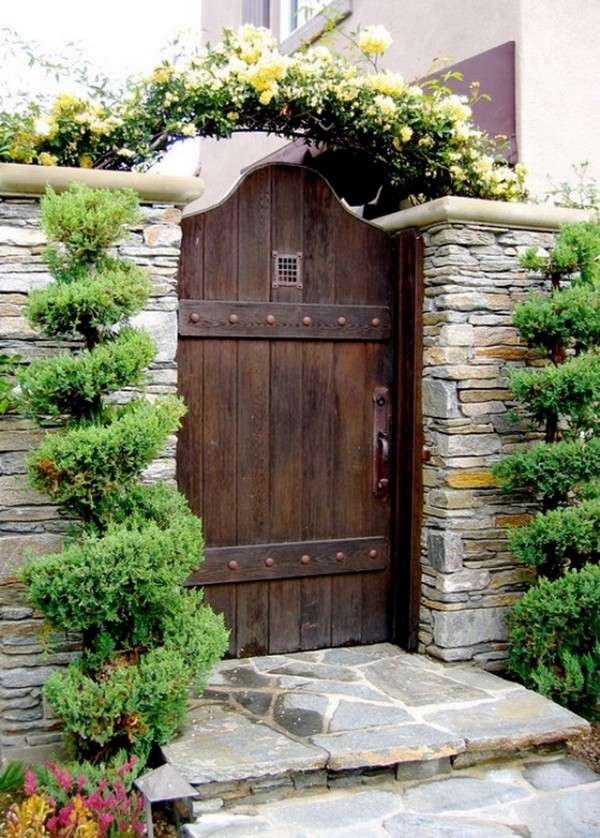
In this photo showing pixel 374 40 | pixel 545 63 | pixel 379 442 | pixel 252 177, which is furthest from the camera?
pixel 545 63

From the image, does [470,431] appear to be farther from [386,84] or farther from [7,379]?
[7,379]

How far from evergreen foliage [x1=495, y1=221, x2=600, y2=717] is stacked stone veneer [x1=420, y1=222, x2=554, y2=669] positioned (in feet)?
0.49

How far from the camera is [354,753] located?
3645 millimetres

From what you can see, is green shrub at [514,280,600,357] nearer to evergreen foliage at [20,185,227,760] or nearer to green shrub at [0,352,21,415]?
evergreen foliage at [20,185,227,760]

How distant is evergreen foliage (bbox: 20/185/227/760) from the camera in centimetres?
354

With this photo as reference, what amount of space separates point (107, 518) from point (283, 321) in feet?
4.81

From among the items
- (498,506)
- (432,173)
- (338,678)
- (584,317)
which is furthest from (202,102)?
(338,678)

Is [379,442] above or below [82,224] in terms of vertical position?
below

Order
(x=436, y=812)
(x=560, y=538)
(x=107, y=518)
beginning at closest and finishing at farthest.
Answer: (x=436, y=812), (x=107, y=518), (x=560, y=538)

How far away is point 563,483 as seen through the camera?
14.8 feet

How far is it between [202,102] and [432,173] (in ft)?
3.89

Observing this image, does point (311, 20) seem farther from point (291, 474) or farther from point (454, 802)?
point (454, 802)

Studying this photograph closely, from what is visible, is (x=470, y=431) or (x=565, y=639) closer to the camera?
(x=565, y=639)

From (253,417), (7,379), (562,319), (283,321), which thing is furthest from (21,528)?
(562,319)
